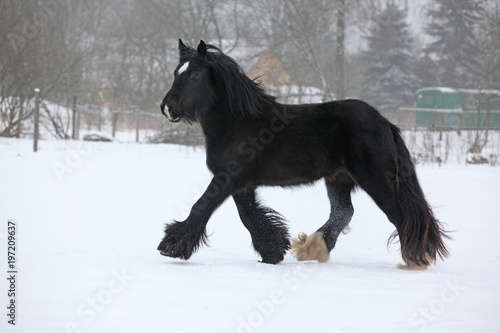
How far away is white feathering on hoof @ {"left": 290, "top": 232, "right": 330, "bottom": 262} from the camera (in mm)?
5352

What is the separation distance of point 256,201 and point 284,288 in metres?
1.39

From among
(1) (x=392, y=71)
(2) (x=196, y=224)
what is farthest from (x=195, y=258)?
(1) (x=392, y=71)

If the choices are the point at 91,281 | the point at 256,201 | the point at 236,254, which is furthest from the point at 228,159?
the point at 91,281

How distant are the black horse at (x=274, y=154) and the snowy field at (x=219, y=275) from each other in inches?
11.6

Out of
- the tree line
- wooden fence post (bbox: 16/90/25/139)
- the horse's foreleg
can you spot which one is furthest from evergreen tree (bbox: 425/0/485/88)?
the horse's foreleg

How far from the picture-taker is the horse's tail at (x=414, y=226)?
493 cm

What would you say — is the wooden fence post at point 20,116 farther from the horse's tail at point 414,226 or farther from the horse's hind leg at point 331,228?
the horse's tail at point 414,226

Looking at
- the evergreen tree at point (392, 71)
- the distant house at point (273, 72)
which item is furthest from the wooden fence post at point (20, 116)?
the evergreen tree at point (392, 71)

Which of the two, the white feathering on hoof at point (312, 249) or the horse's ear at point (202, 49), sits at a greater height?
the horse's ear at point (202, 49)

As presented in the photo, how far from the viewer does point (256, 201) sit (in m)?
5.32

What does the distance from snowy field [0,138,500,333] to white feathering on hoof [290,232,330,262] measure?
0.53ft

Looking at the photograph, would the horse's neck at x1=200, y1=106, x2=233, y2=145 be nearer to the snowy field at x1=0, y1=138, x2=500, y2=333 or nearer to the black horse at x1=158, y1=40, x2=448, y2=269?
the black horse at x1=158, y1=40, x2=448, y2=269

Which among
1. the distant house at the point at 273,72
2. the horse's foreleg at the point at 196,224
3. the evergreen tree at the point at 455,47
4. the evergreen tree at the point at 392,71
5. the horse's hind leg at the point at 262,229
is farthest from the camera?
the evergreen tree at the point at 392,71

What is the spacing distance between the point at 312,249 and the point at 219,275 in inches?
51.4
